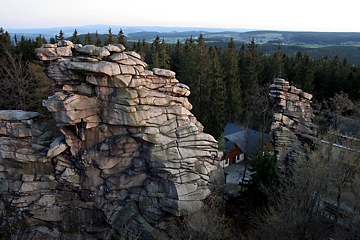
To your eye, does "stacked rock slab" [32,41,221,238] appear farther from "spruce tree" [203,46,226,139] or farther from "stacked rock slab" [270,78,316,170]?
"spruce tree" [203,46,226,139]

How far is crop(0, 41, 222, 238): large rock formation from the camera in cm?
1669

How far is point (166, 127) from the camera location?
692 inches

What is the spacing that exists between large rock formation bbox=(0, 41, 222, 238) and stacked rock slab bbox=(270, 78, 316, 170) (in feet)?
21.8

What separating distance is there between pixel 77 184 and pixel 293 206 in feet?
42.7

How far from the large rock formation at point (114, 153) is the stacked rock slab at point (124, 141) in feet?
0.20

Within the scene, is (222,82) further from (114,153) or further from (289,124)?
(114,153)

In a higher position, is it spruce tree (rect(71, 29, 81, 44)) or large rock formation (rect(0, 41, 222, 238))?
spruce tree (rect(71, 29, 81, 44))

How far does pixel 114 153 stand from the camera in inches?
692

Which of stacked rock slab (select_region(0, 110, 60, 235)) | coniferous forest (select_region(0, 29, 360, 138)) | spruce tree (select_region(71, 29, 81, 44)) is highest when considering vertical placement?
spruce tree (select_region(71, 29, 81, 44))

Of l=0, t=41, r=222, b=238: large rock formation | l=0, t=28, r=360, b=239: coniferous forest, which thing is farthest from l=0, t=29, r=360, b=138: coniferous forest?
l=0, t=41, r=222, b=238: large rock formation

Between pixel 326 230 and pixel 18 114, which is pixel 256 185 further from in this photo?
pixel 18 114

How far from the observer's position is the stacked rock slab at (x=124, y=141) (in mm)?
16656

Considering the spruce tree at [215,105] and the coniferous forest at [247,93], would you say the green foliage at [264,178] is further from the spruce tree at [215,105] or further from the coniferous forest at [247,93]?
the spruce tree at [215,105]

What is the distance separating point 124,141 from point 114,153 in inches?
39.8
